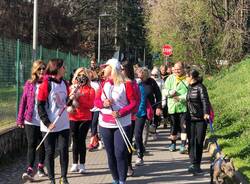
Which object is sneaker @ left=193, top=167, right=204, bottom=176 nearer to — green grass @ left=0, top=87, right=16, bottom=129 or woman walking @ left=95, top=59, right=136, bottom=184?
woman walking @ left=95, top=59, right=136, bottom=184

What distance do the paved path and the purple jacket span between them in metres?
1.07

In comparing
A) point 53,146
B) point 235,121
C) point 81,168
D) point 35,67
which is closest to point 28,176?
point 53,146

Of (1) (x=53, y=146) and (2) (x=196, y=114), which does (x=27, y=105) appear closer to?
(1) (x=53, y=146)

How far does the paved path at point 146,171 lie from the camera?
8.62 meters

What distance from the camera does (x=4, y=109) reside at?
1112 centimetres

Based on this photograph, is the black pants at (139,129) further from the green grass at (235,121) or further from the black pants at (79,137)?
the green grass at (235,121)

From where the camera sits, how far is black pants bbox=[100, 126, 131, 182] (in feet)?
23.9

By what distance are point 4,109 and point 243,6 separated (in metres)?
18.7

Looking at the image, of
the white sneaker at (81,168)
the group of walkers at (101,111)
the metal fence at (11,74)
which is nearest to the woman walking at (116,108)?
the group of walkers at (101,111)

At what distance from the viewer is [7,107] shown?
1130cm

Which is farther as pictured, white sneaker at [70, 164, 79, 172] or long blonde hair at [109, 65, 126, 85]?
white sneaker at [70, 164, 79, 172]

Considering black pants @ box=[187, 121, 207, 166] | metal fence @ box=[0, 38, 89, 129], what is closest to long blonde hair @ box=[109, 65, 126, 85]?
black pants @ box=[187, 121, 207, 166]

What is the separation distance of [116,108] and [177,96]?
3.87 metres

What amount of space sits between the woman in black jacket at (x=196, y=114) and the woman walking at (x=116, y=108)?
2045 mm
